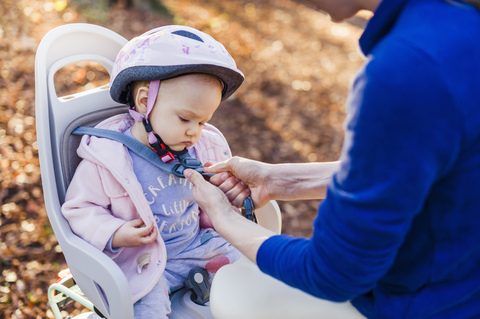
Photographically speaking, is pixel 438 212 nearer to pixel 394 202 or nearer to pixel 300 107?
pixel 394 202

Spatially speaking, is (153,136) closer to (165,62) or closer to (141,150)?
(141,150)

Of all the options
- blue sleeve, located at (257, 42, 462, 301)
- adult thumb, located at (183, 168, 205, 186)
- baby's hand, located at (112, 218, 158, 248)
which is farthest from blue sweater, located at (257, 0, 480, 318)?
baby's hand, located at (112, 218, 158, 248)

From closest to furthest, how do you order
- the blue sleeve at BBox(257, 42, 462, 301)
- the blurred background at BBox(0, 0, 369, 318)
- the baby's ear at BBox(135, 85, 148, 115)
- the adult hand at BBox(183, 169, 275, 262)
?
the blue sleeve at BBox(257, 42, 462, 301), the adult hand at BBox(183, 169, 275, 262), the baby's ear at BBox(135, 85, 148, 115), the blurred background at BBox(0, 0, 369, 318)

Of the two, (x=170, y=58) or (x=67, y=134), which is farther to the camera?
(x=67, y=134)

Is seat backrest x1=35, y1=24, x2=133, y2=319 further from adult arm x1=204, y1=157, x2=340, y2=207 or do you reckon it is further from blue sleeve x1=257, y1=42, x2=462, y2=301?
blue sleeve x1=257, y1=42, x2=462, y2=301

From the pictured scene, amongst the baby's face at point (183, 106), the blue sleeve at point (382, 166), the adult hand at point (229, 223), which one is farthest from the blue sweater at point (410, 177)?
the baby's face at point (183, 106)

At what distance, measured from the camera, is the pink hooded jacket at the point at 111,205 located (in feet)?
5.87

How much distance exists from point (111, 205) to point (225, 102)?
3177mm

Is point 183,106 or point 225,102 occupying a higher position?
point 183,106

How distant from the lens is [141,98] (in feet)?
6.31

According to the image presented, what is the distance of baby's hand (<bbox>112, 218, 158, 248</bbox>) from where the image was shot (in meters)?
1.76

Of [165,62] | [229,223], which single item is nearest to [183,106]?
[165,62]

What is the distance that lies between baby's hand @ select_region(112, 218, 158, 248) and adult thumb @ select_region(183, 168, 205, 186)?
21 centimetres

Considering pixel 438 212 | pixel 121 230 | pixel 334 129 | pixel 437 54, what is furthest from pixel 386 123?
pixel 334 129
